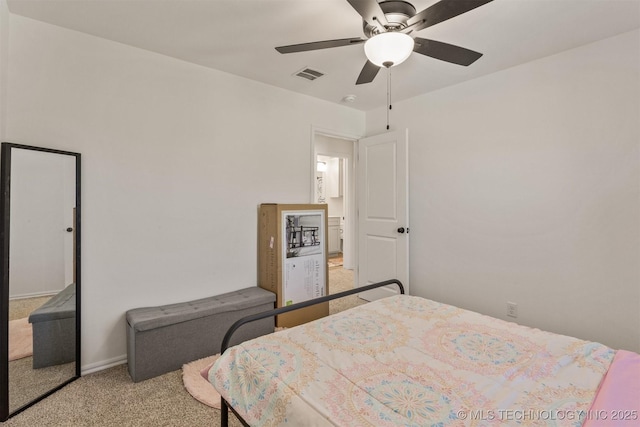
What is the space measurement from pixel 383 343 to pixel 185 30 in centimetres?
247

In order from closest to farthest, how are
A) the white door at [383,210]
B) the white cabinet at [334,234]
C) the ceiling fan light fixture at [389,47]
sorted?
1. the ceiling fan light fixture at [389,47]
2. the white door at [383,210]
3. the white cabinet at [334,234]

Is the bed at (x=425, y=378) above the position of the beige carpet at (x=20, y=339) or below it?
above

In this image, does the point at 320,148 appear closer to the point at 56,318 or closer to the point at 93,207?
the point at 93,207

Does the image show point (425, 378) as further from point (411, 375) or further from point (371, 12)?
point (371, 12)

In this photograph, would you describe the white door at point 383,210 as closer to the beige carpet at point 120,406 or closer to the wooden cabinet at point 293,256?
the wooden cabinet at point 293,256

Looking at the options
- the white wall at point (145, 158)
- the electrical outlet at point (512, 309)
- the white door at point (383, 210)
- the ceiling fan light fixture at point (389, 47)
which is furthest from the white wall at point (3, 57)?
the electrical outlet at point (512, 309)

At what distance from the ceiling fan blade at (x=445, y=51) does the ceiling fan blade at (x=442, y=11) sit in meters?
0.12

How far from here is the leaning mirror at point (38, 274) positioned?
180 cm

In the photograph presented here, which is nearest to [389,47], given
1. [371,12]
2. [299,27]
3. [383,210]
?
[371,12]

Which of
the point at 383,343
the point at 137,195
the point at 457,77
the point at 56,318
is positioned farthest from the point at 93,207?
the point at 457,77

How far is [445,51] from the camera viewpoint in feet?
5.77

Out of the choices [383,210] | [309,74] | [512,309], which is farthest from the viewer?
[383,210]

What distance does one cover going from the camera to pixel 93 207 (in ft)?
7.41

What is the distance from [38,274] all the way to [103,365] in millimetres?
848
